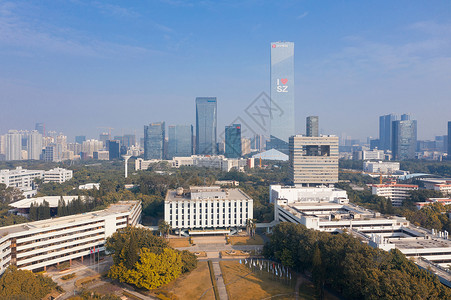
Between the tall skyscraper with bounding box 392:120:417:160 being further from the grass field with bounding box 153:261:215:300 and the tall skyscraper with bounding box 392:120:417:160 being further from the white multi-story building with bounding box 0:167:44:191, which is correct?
the grass field with bounding box 153:261:215:300

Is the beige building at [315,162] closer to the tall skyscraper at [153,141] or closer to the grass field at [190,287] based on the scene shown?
the grass field at [190,287]

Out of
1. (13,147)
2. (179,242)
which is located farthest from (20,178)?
(13,147)

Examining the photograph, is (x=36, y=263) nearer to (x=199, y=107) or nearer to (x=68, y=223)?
(x=68, y=223)

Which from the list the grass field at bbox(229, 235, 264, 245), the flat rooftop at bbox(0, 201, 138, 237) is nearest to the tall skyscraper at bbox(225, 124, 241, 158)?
the grass field at bbox(229, 235, 264, 245)

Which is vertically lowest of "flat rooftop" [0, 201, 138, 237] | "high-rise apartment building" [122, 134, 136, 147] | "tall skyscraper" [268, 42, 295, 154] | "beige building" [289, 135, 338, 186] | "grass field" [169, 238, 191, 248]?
"grass field" [169, 238, 191, 248]

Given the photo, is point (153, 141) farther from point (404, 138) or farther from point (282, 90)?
point (404, 138)
